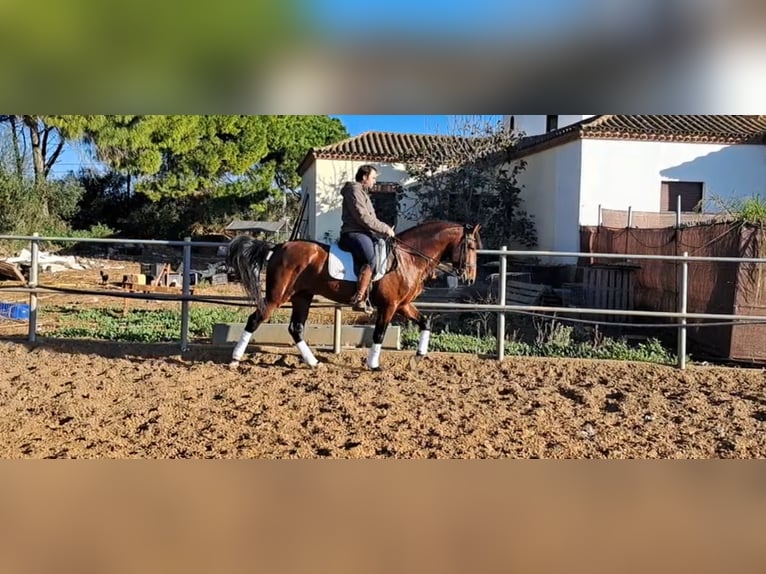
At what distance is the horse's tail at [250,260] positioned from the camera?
6.39m

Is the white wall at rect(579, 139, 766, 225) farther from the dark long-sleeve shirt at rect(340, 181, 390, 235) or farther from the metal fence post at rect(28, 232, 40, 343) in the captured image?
the metal fence post at rect(28, 232, 40, 343)

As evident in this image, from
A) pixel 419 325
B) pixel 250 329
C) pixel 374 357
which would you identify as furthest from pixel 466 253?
pixel 250 329

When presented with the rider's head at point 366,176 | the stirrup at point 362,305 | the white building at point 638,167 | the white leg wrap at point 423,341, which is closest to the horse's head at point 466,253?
the white leg wrap at point 423,341

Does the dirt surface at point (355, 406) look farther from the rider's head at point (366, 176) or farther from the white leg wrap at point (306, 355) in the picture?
the rider's head at point (366, 176)

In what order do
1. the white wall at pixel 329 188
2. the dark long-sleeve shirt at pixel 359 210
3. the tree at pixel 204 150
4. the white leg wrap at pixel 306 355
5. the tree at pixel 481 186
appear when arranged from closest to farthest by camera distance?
the dark long-sleeve shirt at pixel 359 210
the white leg wrap at pixel 306 355
the tree at pixel 481 186
the white wall at pixel 329 188
the tree at pixel 204 150

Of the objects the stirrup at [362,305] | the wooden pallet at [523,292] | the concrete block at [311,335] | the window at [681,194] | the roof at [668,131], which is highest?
the roof at [668,131]

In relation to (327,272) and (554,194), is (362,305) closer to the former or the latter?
(327,272)

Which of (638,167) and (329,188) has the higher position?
(329,188)

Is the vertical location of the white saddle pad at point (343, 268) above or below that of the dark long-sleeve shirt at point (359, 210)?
below

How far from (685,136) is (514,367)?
12689 millimetres

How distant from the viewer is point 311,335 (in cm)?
723

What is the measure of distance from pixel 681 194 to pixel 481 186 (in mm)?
5402

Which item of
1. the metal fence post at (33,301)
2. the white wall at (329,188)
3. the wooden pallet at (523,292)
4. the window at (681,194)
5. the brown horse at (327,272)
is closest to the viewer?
the brown horse at (327,272)

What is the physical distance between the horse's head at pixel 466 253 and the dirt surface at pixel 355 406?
1038 millimetres
